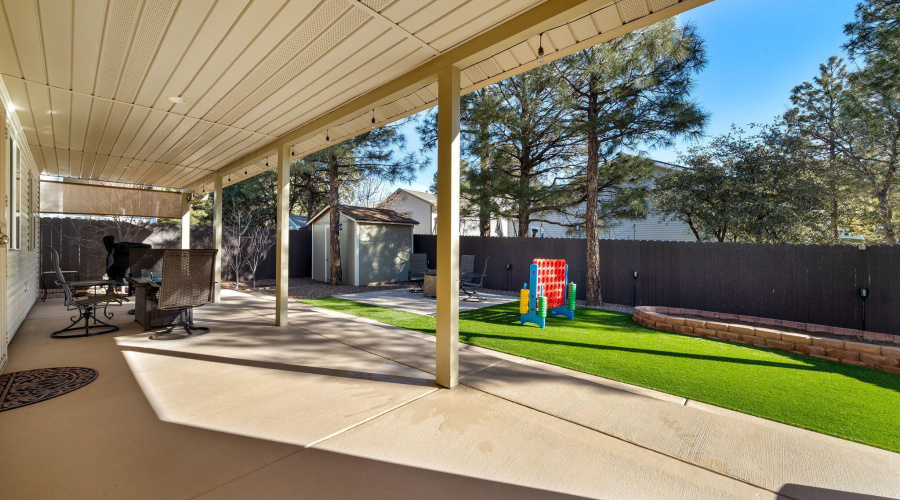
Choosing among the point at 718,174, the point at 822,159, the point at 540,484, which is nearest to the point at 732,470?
the point at 540,484

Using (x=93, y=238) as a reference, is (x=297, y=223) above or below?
above

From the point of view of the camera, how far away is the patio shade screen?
8273 millimetres

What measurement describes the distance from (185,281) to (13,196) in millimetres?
1898

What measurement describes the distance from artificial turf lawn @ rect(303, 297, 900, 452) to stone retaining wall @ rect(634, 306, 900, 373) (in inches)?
6.4

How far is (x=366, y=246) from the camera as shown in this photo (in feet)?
38.0

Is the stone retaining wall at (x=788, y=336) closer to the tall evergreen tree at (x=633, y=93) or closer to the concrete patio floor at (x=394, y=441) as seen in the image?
the tall evergreen tree at (x=633, y=93)

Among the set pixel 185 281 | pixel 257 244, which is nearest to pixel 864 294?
pixel 185 281

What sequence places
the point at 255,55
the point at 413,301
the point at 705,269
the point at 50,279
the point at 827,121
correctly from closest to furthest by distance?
1. the point at 255,55
2. the point at 705,269
3. the point at 413,301
4. the point at 50,279
5. the point at 827,121

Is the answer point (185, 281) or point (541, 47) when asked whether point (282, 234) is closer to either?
point (185, 281)

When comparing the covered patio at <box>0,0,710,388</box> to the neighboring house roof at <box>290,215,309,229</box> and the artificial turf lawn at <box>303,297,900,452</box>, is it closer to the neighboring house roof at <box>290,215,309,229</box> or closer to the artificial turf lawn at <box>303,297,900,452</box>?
the artificial turf lawn at <box>303,297,900,452</box>

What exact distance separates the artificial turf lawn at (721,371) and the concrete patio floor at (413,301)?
1196mm

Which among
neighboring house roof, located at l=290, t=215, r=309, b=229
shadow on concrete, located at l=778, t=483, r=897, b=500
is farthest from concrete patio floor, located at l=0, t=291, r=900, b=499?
neighboring house roof, located at l=290, t=215, r=309, b=229

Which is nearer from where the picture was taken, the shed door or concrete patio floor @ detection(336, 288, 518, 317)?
concrete patio floor @ detection(336, 288, 518, 317)

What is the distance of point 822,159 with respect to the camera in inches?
353
